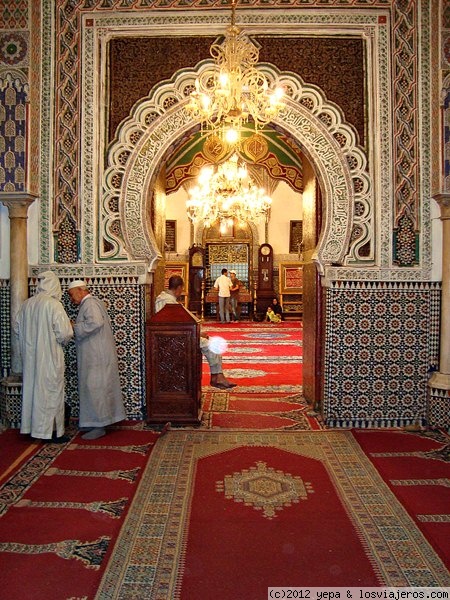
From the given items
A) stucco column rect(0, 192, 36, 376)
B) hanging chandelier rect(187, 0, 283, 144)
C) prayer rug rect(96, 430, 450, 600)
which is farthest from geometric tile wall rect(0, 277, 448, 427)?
hanging chandelier rect(187, 0, 283, 144)

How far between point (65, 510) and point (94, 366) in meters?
1.43

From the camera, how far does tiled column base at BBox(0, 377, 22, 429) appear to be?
4535mm

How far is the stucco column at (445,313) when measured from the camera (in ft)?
14.5

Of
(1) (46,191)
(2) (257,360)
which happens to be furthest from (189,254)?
(1) (46,191)

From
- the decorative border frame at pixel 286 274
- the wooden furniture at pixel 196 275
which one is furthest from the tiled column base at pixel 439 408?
the wooden furniture at pixel 196 275

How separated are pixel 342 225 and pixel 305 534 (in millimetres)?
2571

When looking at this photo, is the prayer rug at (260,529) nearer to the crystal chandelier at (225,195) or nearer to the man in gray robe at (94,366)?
the man in gray robe at (94,366)

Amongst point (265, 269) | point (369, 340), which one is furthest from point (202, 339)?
point (265, 269)

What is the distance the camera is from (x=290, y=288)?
13.9 m

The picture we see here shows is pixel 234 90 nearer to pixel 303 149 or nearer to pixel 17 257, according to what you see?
pixel 303 149

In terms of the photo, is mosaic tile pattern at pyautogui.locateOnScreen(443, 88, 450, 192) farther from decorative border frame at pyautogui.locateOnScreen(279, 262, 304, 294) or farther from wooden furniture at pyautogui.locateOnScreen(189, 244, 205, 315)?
wooden furniture at pyautogui.locateOnScreen(189, 244, 205, 315)

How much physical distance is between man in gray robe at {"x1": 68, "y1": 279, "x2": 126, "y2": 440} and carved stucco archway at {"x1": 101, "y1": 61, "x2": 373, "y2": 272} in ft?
2.09

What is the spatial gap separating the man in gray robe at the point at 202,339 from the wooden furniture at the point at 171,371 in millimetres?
278

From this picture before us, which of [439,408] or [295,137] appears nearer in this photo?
[439,408]
